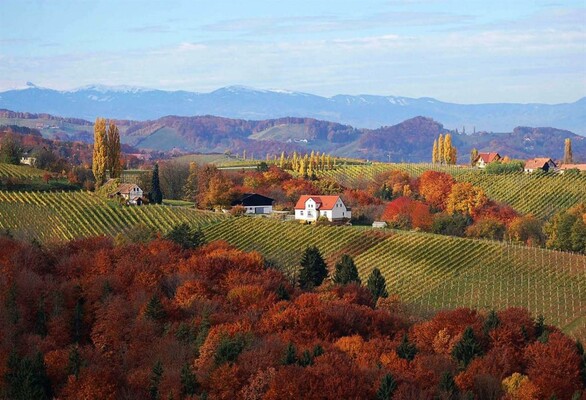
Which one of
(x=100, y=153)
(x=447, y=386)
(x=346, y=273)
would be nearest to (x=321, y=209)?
(x=346, y=273)

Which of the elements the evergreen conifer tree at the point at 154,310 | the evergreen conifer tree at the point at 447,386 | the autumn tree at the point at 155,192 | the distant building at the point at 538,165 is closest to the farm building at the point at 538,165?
the distant building at the point at 538,165

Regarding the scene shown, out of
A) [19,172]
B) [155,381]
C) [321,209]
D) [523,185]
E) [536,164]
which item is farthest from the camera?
[536,164]

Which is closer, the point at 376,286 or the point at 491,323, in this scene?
the point at 491,323

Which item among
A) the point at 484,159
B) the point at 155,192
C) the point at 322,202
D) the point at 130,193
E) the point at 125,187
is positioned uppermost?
the point at 125,187

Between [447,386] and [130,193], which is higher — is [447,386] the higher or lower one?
the lower one

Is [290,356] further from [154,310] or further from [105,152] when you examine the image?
[105,152]

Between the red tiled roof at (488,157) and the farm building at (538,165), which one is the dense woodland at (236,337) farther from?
the red tiled roof at (488,157)

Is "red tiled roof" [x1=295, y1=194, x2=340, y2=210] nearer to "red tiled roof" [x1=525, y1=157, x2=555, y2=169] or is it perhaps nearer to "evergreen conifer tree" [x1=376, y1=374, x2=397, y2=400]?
"red tiled roof" [x1=525, y1=157, x2=555, y2=169]

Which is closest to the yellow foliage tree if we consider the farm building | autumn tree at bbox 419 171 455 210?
autumn tree at bbox 419 171 455 210
